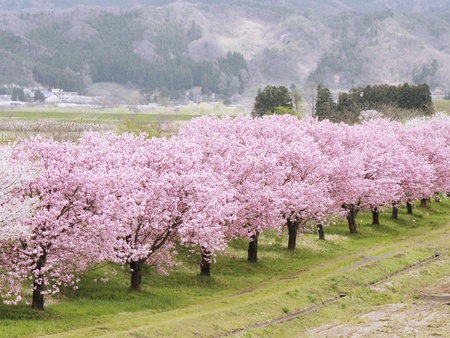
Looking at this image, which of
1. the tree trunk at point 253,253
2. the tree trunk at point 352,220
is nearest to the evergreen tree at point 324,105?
the tree trunk at point 352,220

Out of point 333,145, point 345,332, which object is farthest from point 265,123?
point 345,332

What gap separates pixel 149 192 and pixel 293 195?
546 inches

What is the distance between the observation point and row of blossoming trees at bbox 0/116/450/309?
111 ft

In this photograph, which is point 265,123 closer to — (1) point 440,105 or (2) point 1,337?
(2) point 1,337

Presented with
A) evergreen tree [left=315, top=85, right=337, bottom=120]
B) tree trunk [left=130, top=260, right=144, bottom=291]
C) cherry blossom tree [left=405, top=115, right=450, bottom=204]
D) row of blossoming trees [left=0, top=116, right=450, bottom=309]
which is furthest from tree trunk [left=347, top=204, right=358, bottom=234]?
evergreen tree [left=315, top=85, right=337, bottom=120]

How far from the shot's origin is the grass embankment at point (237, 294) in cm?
3347

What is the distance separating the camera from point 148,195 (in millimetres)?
38438

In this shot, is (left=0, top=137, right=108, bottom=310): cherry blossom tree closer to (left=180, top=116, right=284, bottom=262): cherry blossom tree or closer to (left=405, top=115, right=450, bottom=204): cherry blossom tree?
(left=180, top=116, right=284, bottom=262): cherry blossom tree

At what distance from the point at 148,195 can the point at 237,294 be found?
866 cm

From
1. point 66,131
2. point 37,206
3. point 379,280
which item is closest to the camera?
point 37,206

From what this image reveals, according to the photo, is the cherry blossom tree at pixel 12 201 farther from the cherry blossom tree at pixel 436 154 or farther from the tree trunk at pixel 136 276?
the cherry blossom tree at pixel 436 154

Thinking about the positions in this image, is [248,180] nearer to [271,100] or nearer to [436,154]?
[436,154]

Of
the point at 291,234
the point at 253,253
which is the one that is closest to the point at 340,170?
the point at 291,234

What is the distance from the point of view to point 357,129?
248 feet
